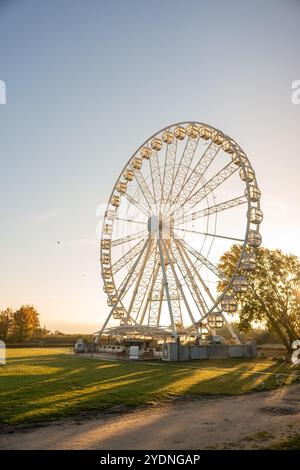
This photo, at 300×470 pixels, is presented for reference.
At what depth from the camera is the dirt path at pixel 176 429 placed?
35.7 feet

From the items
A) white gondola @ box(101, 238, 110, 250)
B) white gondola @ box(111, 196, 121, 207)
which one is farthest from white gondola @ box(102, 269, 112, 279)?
white gondola @ box(111, 196, 121, 207)

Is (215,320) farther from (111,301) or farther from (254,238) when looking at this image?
(111,301)

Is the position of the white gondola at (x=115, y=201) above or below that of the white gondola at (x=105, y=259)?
above

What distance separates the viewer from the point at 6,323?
7831 centimetres

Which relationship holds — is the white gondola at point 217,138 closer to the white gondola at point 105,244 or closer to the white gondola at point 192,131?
the white gondola at point 192,131

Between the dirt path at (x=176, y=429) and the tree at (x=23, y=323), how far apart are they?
6533cm

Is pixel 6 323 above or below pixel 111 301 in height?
below

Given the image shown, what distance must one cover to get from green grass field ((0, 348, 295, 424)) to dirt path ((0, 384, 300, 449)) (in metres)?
1.56

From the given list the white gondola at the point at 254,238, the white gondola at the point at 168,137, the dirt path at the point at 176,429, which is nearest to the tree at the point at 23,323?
the white gondola at the point at 168,137

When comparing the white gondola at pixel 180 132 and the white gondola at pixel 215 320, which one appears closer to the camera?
the white gondola at pixel 215 320

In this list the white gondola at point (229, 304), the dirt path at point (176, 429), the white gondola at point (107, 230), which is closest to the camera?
the dirt path at point (176, 429)

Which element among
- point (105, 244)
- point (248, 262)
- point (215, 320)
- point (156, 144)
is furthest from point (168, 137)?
point (215, 320)

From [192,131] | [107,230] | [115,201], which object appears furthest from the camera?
[115,201]

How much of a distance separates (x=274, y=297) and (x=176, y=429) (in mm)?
36664
